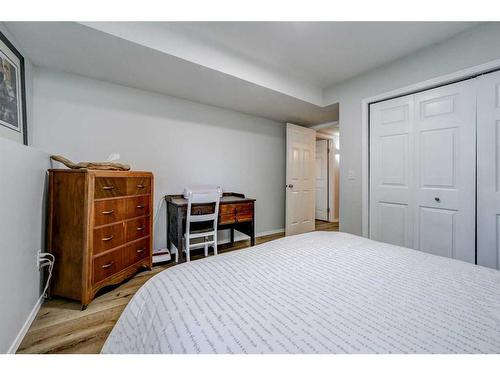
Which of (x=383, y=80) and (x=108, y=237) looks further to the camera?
(x=383, y=80)

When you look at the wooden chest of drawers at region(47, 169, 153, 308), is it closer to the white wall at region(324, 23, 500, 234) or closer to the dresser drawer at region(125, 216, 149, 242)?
the dresser drawer at region(125, 216, 149, 242)

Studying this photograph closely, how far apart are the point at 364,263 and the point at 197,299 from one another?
2.72 feet

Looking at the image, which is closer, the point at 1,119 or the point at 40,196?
the point at 1,119

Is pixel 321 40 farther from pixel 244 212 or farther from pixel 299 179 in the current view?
pixel 299 179

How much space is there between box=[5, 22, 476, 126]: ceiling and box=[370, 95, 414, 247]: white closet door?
59cm

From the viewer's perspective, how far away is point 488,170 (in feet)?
5.96

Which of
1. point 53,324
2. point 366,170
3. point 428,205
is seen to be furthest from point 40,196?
point 428,205

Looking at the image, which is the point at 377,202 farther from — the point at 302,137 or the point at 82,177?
the point at 82,177

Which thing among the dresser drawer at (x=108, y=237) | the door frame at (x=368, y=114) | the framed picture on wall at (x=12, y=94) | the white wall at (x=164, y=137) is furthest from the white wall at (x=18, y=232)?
the door frame at (x=368, y=114)

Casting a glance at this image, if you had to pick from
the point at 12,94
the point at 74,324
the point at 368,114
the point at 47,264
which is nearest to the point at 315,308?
the point at 74,324

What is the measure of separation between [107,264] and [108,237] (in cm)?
23

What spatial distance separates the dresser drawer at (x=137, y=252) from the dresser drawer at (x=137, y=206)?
291 millimetres

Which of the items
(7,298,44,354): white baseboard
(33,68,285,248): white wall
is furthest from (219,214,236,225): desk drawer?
(7,298,44,354): white baseboard

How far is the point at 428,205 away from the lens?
218 cm
